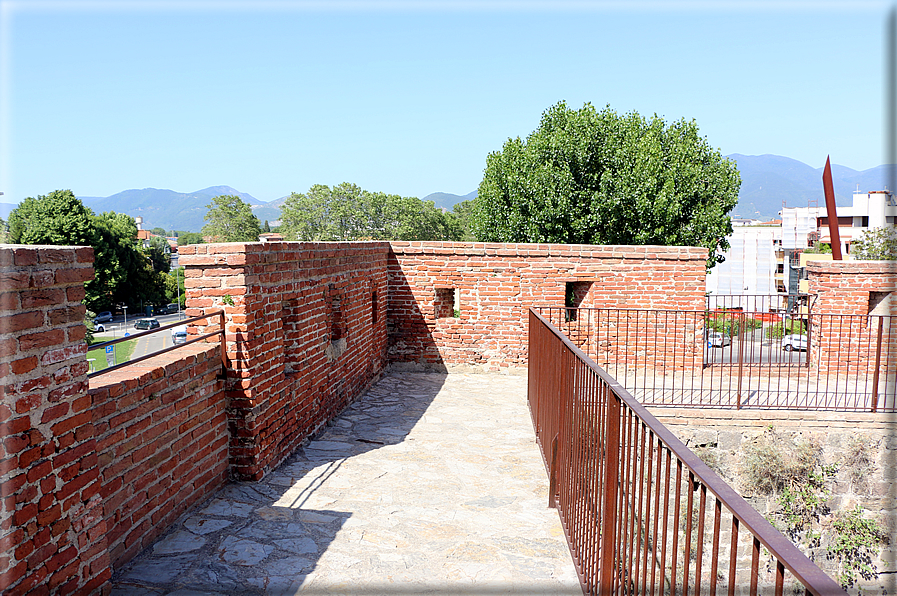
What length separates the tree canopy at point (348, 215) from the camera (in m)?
51.9

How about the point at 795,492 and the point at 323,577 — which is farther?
the point at 795,492

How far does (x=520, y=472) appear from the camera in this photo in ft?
17.8

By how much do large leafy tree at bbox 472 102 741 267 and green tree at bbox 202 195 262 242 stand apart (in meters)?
47.3

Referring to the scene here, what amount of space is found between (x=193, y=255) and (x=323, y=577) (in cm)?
266

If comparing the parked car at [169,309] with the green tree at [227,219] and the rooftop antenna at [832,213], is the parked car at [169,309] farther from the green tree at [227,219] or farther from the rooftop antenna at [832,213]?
the rooftop antenna at [832,213]

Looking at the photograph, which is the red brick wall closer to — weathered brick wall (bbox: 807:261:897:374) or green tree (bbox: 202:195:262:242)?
weathered brick wall (bbox: 807:261:897:374)

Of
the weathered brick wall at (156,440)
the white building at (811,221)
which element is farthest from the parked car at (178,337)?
the white building at (811,221)

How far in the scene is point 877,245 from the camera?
16.2m

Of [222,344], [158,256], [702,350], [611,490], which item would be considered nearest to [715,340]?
[702,350]

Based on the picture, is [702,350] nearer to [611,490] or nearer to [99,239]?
[611,490]

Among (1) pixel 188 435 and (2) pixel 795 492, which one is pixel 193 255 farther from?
(2) pixel 795 492

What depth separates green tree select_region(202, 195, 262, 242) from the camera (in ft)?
200

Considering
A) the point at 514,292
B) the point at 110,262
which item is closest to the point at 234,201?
the point at 110,262

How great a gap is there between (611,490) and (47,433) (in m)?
2.56
